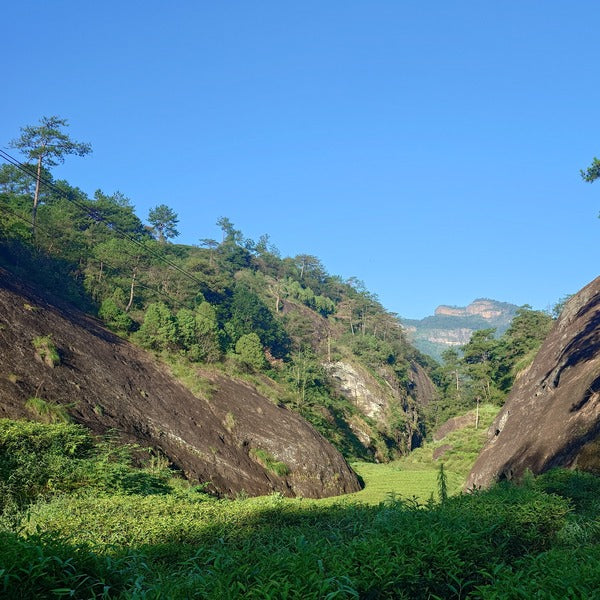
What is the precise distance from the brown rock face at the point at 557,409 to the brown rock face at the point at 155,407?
311 inches

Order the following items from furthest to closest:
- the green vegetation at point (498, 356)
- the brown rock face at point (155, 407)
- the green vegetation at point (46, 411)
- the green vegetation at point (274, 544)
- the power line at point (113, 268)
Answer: the green vegetation at point (498, 356) → the power line at point (113, 268) → the brown rock face at point (155, 407) → the green vegetation at point (46, 411) → the green vegetation at point (274, 544)

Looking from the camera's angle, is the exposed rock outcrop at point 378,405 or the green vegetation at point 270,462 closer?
the green vegetation at point 270,462

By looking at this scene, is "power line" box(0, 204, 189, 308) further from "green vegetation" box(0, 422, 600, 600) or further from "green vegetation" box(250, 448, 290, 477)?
"green vegetation" box(0, 422, 600, 600)

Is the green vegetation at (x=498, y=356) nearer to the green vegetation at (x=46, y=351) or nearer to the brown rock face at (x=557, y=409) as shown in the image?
the brown rock face at (x=557, y=409)

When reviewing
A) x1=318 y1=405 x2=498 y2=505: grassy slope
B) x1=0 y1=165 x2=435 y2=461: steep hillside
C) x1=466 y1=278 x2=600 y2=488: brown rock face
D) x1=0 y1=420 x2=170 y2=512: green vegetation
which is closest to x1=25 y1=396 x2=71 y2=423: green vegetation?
x1=0 y1=420 x2=170 y2=512: green vegetation

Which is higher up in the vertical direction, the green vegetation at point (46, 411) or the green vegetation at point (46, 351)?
the green vegetation at point (46, 351)

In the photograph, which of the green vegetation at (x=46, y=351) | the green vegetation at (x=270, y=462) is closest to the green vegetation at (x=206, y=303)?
the green vegetation at (x=46, y=351)

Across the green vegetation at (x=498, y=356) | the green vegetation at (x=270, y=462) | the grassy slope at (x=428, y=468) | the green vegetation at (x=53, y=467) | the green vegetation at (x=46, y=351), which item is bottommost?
the grassy slope at (x=428, y=468)

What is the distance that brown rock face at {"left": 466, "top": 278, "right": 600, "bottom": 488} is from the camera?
14.2 metres

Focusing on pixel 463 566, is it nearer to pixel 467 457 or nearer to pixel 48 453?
pixel 48 453

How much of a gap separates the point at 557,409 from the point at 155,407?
1427cm

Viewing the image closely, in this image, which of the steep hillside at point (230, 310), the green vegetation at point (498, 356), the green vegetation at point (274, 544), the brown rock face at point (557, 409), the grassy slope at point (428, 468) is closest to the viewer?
the green vegetation at point (274, 544)

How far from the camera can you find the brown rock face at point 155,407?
16500 mm

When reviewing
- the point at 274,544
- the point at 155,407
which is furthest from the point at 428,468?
the point at 274,544
